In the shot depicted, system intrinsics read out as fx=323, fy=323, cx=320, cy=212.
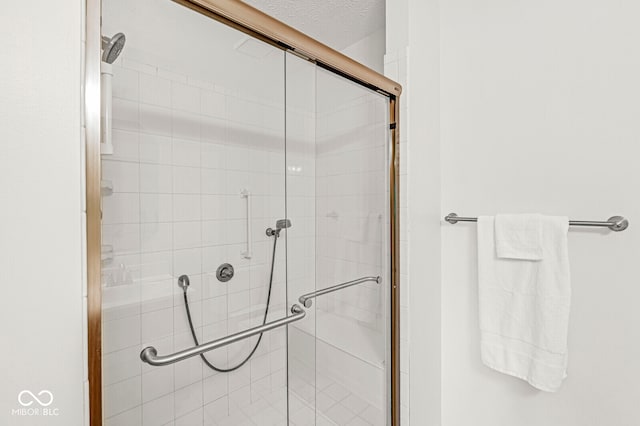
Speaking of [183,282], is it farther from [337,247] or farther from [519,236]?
[519,236]

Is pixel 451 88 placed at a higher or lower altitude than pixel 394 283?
higher

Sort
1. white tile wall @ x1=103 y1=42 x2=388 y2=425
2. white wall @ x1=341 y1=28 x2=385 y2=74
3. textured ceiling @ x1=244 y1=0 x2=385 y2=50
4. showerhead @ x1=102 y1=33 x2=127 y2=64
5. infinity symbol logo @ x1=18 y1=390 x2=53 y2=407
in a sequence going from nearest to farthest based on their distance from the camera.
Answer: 1. infinity symbol logo @ x1=18 y1=390 x2=53 y2=407
2. showerhead @ x1=102 y1=33 x2=127 y2=64
3. white tile wall @ x1=103 y1=42 x2=388 y2=425
4. textured ceiling @ x1=244 y1=0 x2=385 y2=50
5. white wall @ x1=341 y1=28 x2=385 y2=74

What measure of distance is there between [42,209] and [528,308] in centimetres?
154

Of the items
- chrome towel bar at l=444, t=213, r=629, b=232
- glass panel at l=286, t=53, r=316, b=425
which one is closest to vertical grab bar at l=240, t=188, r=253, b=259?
glass panel at l=286, t=53, r=316, b=425

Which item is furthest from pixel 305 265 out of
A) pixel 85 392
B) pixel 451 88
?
pixel 451 88

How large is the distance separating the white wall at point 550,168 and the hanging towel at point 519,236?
97mm

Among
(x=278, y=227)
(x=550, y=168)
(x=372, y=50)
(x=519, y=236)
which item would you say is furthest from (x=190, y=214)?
(x=372, y=50)

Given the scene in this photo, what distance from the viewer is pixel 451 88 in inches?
60.8

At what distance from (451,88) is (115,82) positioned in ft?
4.57

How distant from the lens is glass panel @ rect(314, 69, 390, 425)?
1.29 meters

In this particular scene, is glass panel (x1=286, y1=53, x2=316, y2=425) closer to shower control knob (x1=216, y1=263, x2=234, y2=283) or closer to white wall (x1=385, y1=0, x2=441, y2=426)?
shower control knob (x1=216, y1=263, x2=234, y2=283)

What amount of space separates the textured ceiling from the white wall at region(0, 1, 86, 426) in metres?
1.37

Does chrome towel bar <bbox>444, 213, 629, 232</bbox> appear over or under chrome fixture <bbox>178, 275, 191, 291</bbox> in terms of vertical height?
over

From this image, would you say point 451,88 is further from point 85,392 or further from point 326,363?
point 85,392
